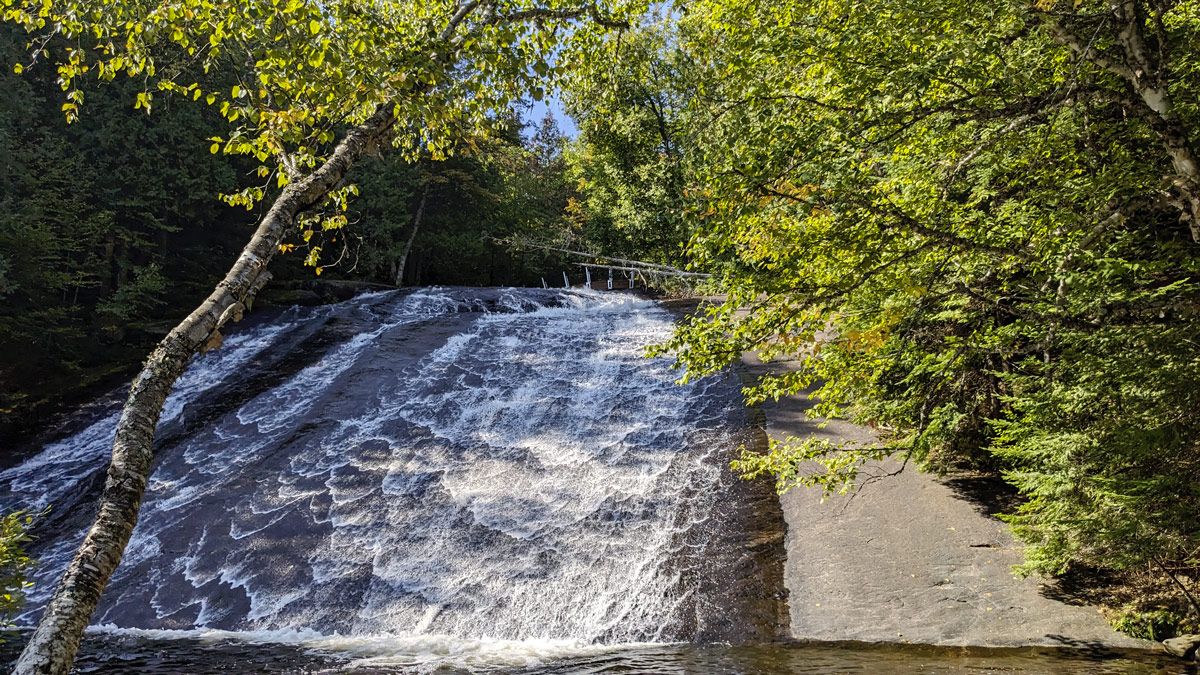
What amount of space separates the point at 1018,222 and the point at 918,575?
12.7 feet

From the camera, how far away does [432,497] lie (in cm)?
911

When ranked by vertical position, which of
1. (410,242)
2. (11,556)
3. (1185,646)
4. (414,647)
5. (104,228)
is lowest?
(414,647)

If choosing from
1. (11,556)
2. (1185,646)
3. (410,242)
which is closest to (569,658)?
(11,556)

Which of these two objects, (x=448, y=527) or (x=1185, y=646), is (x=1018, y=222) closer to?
(x=1185, y=646)

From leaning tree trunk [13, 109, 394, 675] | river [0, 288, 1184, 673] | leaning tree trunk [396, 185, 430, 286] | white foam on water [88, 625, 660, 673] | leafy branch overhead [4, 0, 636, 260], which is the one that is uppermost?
leaning tree trunk [396, 185, 430, 286]

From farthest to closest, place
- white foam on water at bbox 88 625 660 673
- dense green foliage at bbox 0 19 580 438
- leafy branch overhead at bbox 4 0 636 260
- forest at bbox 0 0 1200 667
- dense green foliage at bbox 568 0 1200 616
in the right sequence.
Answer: dense green foliage at bbox 0 19 580 438 < white foam on water at bbox 88 625 660 673 < dense green foliage at bbox 568 0 1200 616 < forest at bbox 0 0 1200 667 < leafy branch overhead at bbox 4 0 636 260

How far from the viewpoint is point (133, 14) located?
321 cm

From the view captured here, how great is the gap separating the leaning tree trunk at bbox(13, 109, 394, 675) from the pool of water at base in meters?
4.46

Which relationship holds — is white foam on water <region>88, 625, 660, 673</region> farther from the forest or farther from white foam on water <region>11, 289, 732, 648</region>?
the forest

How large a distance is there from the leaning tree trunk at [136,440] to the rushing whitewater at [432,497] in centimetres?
531

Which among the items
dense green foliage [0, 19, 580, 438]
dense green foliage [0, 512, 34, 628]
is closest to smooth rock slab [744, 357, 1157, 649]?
dense green foliage [0, 512, 34, 628]

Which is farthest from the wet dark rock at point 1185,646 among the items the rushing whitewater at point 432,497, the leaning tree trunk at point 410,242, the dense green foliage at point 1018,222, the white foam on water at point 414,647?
the leaning tree trunk at point 410,242

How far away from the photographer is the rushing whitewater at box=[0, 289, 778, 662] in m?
7.20

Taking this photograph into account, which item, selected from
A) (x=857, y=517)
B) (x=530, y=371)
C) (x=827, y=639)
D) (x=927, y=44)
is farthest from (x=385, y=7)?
(x=530, y=371)
